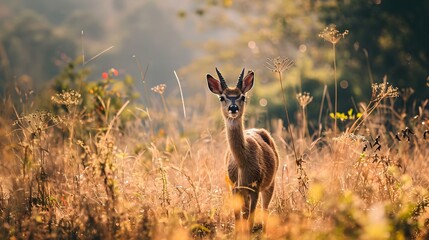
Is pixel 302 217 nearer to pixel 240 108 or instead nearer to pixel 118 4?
pixel 240 108

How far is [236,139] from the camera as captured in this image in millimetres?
5738

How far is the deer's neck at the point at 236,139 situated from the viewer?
18.6ft

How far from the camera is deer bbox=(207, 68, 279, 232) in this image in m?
5.54

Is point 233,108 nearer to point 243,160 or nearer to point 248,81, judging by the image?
point 243,160

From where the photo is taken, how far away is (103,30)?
190ft

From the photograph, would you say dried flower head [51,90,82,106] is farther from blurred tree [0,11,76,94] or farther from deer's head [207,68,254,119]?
blurred tree [0,11,76,94]

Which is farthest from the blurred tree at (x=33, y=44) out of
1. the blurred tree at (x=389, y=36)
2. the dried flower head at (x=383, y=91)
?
the dried flower head at (x=383, y=91)

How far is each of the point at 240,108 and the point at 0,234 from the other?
2571 millimetres

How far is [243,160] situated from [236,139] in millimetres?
234

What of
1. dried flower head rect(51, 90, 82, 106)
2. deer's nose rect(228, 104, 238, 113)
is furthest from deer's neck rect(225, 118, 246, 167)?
dried flower head rect(51, 90, 82, 106)

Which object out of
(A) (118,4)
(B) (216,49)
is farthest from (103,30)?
(B) (216,49)

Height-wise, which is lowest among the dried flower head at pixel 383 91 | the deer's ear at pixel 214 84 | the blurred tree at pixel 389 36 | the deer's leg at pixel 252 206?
the deer's leg at pixel 252 206

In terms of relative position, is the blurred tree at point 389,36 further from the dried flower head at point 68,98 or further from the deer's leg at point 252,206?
the dried flower head at point 68,98

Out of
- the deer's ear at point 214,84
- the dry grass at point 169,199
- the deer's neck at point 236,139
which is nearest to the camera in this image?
the dry grass at point 169,199
